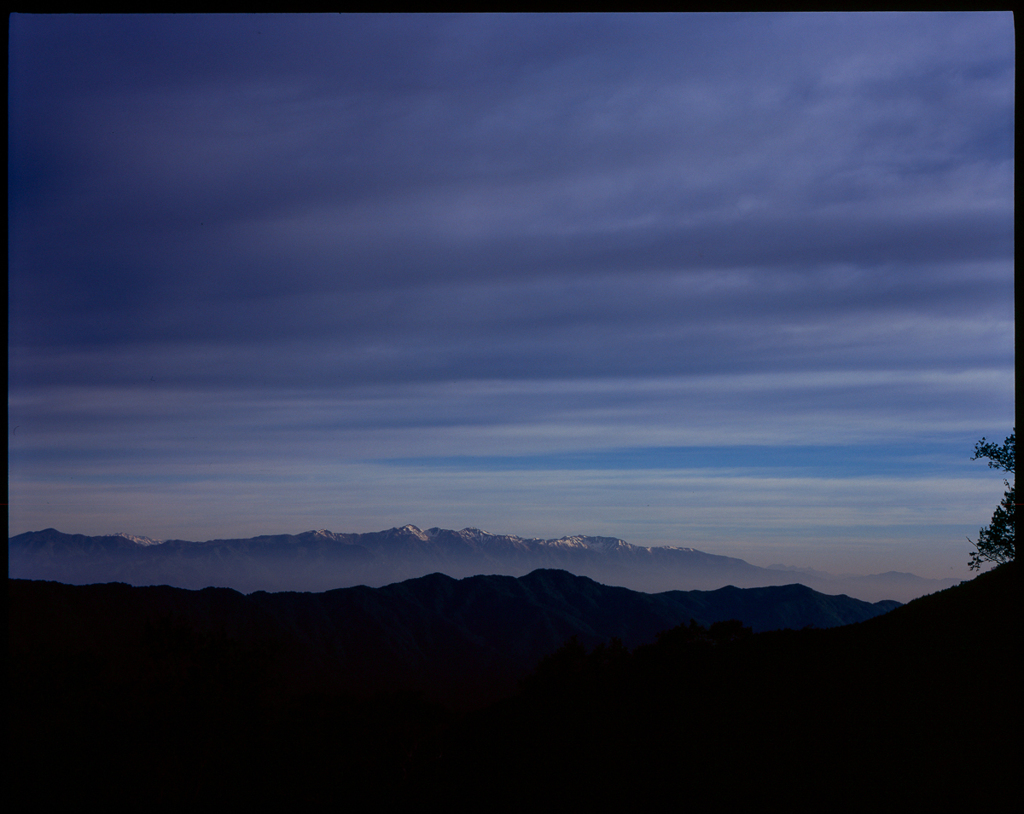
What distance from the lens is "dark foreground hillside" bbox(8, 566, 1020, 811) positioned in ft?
53.1

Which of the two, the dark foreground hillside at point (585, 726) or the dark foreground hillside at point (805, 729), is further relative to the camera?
the dark foreground hillside at point (585, 726)

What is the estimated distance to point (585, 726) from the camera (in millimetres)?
36219

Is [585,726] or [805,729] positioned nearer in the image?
[805,729]

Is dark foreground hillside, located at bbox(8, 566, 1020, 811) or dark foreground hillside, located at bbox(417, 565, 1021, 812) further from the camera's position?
dark foreground hillside, located at bbox(8, 566, 1020, 811)

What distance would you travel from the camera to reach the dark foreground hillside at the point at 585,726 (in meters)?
16.2

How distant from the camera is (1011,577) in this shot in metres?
28.0

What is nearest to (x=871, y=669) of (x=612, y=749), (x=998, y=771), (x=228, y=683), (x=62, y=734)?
(x=612, y=749)

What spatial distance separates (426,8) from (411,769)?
54590 mm

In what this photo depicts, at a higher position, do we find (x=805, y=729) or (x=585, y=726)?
(x=805, y=729)

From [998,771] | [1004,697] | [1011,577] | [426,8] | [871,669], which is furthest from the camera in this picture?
[1011,577]

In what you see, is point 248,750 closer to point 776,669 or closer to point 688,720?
point 688,720

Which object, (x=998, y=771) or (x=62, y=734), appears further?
(x=62, y=734)

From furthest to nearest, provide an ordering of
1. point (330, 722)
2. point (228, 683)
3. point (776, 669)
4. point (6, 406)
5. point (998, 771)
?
1. point (330, 722)
2. point (228, 683)
3. point (776, 669)
4. point (998, 771)
5. point (6, 406)

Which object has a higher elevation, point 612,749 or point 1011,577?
point 1011,577
